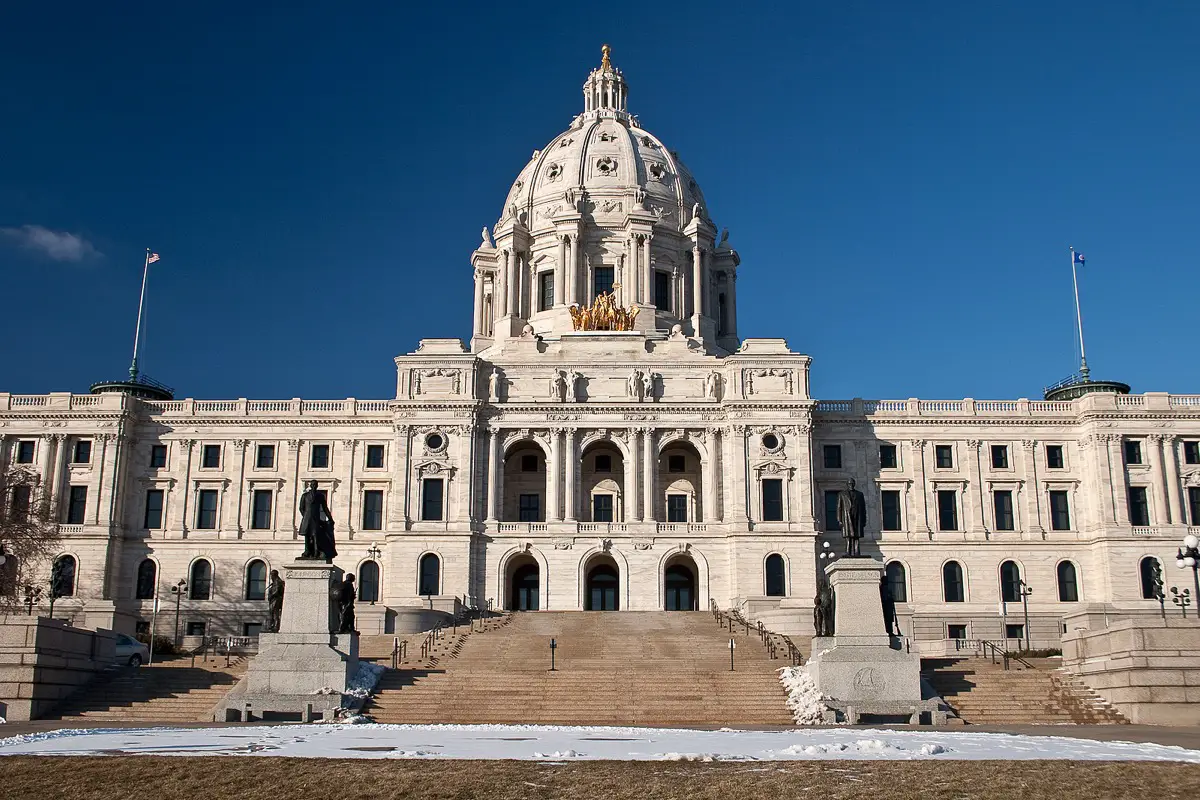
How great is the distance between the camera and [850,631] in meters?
36.2

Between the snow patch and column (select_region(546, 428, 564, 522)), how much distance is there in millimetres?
32899

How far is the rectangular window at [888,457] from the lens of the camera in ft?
248

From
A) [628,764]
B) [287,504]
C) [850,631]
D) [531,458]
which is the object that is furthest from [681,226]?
[628,764]

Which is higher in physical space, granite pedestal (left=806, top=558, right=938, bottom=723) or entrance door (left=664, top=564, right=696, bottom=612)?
entrance door (left=664, top=564, right=696, bottom=612)

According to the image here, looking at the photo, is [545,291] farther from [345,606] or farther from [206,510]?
[345,606]

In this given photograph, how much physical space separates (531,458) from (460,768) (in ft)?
182

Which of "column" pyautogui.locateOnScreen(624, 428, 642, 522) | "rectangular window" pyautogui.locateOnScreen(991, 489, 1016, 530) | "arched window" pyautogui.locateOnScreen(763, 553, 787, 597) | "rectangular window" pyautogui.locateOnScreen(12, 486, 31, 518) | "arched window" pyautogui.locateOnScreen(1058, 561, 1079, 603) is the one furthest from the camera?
"rectangular window" pyautogui.locateOnScreen(991, 489, 1016, 530)

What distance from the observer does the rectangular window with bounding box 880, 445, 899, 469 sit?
75.6 meters

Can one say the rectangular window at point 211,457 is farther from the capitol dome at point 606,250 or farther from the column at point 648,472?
the column at point 648,472

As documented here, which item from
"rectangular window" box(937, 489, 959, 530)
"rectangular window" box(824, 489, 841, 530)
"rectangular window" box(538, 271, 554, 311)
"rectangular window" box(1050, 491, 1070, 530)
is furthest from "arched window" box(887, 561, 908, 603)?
"rectangular window" box(538, 271, 554, 311)

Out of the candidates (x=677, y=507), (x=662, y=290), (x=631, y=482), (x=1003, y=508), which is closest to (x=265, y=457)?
(x=631, y=482)

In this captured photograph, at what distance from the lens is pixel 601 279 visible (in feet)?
295

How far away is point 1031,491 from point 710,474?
19.8 metres

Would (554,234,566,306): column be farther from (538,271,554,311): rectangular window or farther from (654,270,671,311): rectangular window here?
(654,270,671,311): rectangular window
